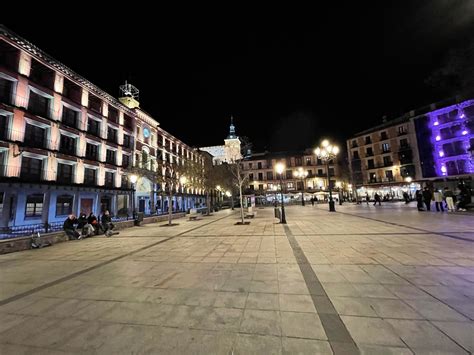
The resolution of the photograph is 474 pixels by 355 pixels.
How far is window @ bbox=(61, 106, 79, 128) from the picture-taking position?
2134cm

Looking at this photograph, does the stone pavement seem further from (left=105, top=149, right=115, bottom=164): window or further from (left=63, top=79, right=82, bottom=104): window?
(left=105, top=149, right=115, bottom=164): window

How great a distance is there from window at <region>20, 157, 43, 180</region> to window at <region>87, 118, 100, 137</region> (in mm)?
6243

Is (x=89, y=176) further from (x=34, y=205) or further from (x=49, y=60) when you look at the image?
(x=49, y=60)

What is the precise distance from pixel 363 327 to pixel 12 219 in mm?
23705

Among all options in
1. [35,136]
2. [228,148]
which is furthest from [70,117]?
[228,148]

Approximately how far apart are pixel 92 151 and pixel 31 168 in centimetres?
641

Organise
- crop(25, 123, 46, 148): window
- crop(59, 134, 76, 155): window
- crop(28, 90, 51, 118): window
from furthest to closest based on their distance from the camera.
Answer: crop(59, 134, 76, 155): window
crop(28, 90, 51, 118): window
crop(25, 123, 46, 148): window

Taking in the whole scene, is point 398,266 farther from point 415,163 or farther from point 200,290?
point 415,163

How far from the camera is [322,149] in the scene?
18.3 m

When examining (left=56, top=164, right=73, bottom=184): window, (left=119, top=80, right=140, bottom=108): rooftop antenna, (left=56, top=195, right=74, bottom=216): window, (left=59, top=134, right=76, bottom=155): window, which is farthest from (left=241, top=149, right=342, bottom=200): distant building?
(left=56, top=195, right=74, bottom=216): window

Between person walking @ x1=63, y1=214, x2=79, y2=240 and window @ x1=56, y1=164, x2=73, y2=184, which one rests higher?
window @ x1=56, y1=164, x2=73, y2=184

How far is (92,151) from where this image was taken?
24.1m

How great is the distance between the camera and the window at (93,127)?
2386cm

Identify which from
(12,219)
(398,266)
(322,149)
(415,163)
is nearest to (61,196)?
(12,219)
